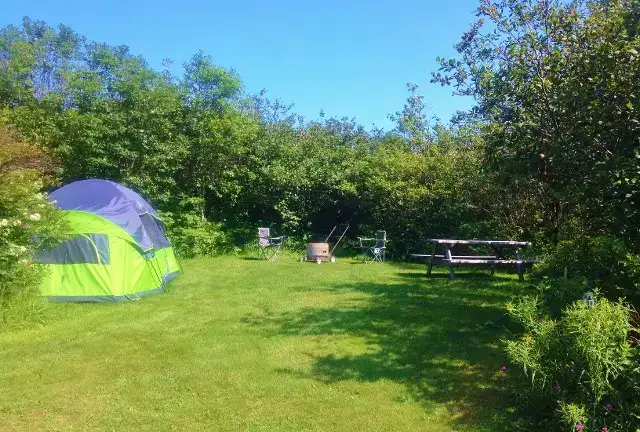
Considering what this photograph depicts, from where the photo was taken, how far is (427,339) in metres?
5.73

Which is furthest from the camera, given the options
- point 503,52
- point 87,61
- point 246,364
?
point 87,61

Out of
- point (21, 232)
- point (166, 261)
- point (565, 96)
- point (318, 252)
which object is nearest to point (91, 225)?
point (21, 232)

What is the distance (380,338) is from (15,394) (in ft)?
11.8

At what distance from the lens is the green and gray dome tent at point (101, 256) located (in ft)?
25.9

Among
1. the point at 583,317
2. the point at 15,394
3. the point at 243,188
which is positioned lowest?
the point at 15,394

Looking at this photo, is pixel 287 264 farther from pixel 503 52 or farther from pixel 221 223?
pixel 503 52

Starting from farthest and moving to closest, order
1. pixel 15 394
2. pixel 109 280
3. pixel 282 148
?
pixel 282 148 → pixel 109 280 → pixel 15 394

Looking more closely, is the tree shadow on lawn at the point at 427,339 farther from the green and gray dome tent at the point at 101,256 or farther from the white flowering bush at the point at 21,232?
the white flowering bush at the point at 21,232

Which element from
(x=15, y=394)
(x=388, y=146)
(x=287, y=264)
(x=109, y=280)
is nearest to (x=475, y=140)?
(x=388, y=146)

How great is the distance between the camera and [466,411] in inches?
154

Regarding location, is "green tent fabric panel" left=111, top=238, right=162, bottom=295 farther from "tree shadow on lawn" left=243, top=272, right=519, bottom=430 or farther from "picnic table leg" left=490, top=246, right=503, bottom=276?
"picnic table leg" left=490, top=246, right=503, bottom=276

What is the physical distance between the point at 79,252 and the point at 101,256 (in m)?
0.33

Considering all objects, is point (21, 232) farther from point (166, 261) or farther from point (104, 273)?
point (166, 261)

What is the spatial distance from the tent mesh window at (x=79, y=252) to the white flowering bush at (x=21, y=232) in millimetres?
498
